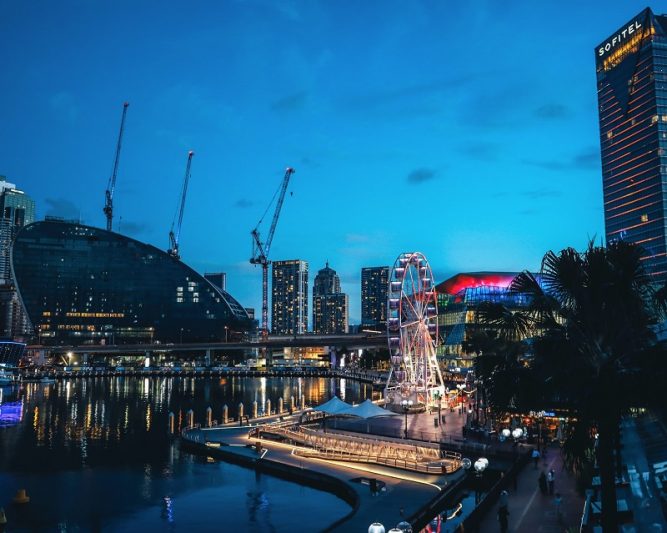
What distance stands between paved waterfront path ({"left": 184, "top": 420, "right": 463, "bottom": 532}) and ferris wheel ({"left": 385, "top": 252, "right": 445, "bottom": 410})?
34.7 m

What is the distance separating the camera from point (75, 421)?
80.3 metres

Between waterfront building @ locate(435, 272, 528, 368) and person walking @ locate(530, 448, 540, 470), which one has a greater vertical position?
waterfront building @ locate(435, 272, 528, 368)

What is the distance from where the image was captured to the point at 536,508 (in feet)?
96.8

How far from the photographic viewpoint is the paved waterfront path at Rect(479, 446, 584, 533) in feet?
86.7

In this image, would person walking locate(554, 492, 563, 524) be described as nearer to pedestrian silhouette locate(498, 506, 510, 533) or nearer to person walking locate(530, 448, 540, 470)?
pedestrian silhouette locate(498, 506, 510, 533)

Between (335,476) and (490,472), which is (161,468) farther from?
(490,472)

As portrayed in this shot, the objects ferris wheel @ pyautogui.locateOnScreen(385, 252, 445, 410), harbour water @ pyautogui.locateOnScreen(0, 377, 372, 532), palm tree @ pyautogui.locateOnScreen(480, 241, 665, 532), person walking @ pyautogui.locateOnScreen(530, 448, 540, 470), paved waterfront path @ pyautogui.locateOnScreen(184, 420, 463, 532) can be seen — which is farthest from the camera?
ferris wheel @ pyautogui.locateOnScreen(385, 252, 445, 410)

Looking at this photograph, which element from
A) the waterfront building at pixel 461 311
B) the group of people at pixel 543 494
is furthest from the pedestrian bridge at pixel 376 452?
the waterfront building at pixel 461 311

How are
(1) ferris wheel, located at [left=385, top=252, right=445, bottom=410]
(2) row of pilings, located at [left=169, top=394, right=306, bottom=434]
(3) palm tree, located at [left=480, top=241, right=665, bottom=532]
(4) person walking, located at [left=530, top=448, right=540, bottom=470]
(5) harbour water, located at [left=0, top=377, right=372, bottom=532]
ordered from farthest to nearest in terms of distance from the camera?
(1) ferris wheel, located at [left=385, top=252, right=445, bottom=410] → (2) row of pilings, located at [left=169, top=394, right=306, bottom=434] → (4) person walking, located at [left=530, top=448, right=540, bottom=470] → (5) harbour water, located at [left=0, top=377, right=372, bottom=532] → (3) palm tree, located at [left=480, top=241, right=665, bottom=532]

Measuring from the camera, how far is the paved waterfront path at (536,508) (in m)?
26.4

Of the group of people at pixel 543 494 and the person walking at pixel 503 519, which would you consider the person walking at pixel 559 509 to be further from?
the person walking at pixel 503 519

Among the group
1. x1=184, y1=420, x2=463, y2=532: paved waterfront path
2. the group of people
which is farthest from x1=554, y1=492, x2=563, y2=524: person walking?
x1=184, y1=420, x2=463, y2=532: paved waterfront path

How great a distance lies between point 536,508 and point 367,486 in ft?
39.1

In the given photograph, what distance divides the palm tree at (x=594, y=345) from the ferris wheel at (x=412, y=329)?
213 ft
